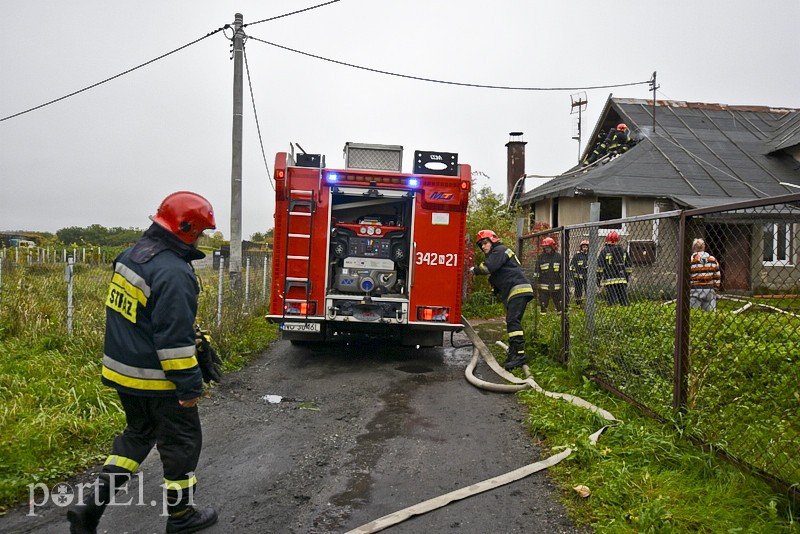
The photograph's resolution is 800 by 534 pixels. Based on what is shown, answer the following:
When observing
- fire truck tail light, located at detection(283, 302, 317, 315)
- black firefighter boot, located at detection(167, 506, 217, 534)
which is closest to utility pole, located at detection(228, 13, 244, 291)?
fire truck tail light, located at detection(283, 302, 317, 315)

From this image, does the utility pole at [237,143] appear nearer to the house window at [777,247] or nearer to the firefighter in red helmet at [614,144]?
the house window at [777,247]

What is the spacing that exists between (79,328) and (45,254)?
16.5 m

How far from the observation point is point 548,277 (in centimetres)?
903

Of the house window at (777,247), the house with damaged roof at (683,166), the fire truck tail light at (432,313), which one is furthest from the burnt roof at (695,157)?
the house window at (777,247)

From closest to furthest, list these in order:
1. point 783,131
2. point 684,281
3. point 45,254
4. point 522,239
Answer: point 684,281, point 522,239, point 783,131, point 45,254

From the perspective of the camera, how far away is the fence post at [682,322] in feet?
12.8

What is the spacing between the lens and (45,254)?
66.4 ft

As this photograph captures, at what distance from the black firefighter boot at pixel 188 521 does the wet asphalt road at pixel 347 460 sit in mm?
83

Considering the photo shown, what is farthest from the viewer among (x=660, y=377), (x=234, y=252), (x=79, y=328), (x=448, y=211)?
(x=234, y=252)

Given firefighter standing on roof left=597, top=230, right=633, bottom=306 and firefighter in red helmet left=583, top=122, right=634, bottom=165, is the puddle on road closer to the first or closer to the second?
firefighter standing on roof left=597, top=230, right=633, bottom=306

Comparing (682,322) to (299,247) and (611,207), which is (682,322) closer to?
(299,247)

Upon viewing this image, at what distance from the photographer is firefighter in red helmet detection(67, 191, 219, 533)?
2857 millimetres

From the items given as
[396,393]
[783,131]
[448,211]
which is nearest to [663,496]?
[396,393]

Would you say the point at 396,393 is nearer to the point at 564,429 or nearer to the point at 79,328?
the point at 564,429
